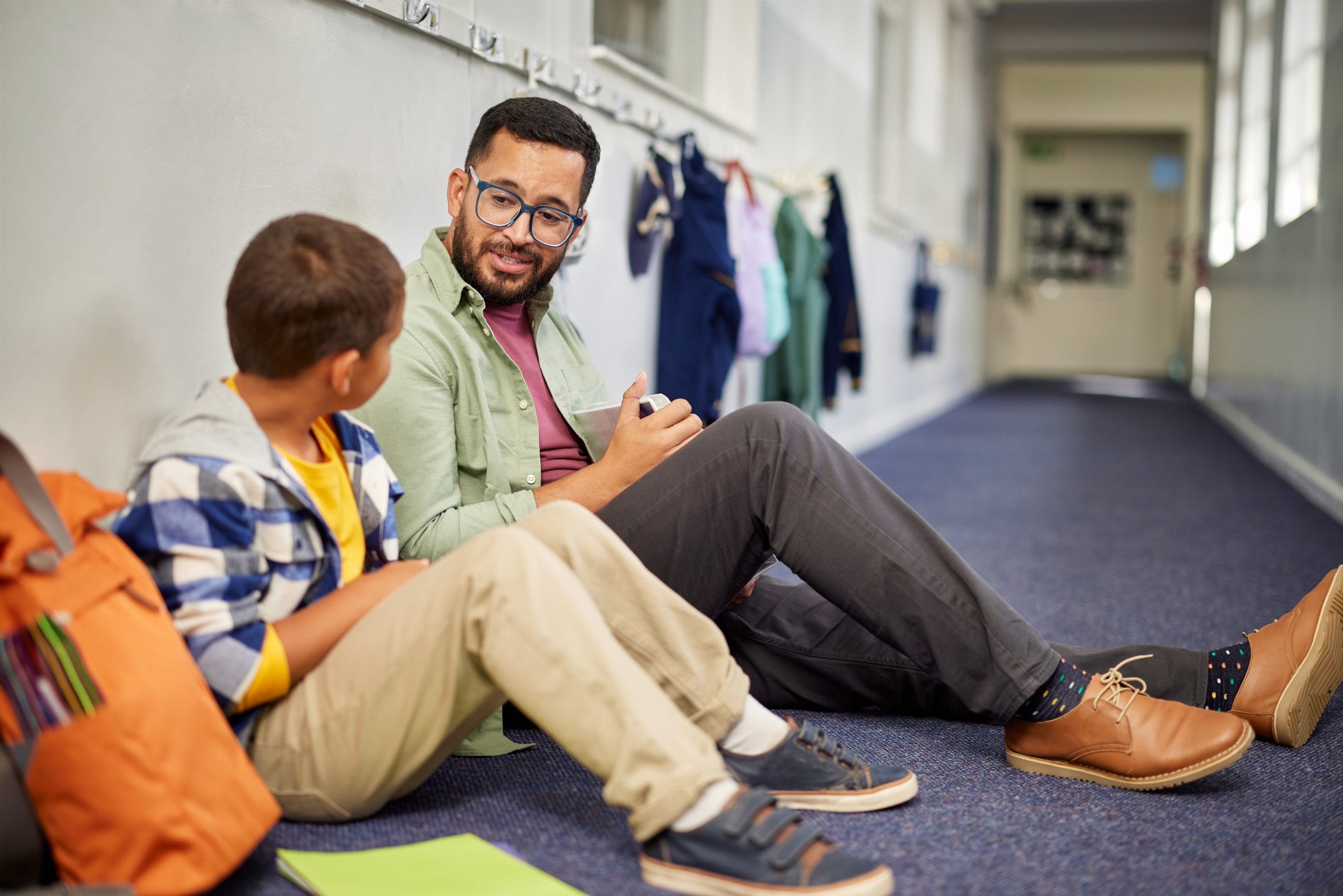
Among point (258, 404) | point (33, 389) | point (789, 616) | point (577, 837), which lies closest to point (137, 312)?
point (33, 389)

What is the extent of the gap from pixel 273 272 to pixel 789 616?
874mm

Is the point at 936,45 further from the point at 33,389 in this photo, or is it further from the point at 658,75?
the point at 33,389

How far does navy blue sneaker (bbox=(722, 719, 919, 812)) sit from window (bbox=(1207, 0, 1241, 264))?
718 centimetres

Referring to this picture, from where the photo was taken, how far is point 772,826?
1.14 metres

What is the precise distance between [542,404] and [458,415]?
7.8 inches

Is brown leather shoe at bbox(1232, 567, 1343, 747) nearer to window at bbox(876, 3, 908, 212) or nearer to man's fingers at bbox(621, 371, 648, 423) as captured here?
man's fingers at bbox(621, 371, 648, 423)

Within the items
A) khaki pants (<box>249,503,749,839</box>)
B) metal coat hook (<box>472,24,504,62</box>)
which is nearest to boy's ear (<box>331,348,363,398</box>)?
khaki pants (<box>249,503,749,839</box>)

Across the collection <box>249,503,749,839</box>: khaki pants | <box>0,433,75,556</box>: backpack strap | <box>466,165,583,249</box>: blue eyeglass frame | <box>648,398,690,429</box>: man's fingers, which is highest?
<box>466,165,583,249</box>: blue eyeglass frame

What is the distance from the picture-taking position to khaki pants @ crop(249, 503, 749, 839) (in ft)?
3.72

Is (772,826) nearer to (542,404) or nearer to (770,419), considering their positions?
(770,419)

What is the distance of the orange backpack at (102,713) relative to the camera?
40.4 inches

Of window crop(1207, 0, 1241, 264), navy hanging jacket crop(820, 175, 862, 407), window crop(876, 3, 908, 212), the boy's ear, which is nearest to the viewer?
the boy's ear

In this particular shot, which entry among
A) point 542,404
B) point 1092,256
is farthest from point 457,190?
point 1092,256

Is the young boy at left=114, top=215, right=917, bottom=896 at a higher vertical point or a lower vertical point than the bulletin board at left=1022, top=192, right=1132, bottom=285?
lower
